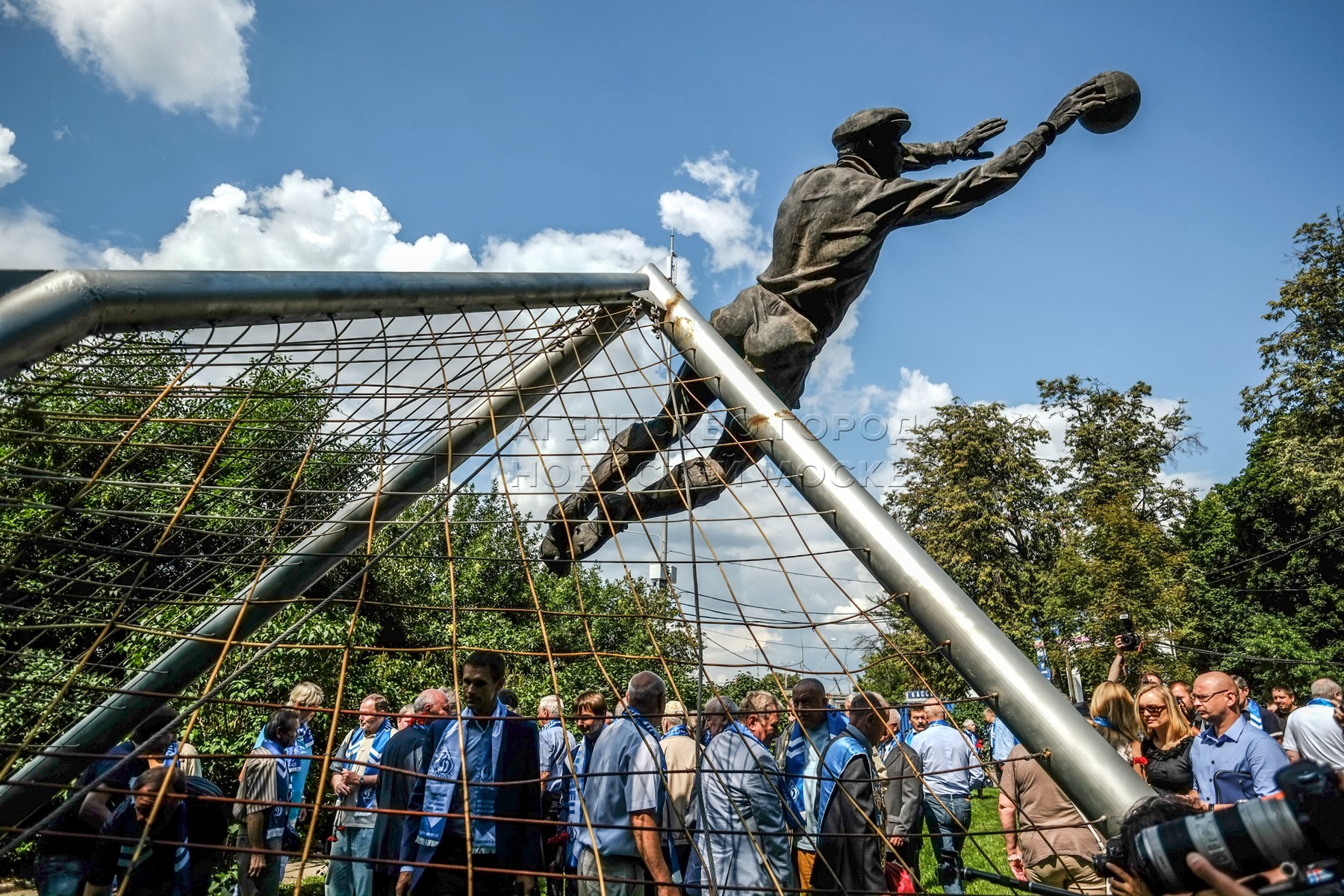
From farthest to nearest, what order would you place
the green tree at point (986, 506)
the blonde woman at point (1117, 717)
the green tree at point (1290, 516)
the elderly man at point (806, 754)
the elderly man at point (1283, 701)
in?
the green tree at point (986, 506)
the green tree at point (1290, 516)
the elderly man at point (1283, 701)
the blonde woman at point (1117, 717)
the elderly man at point (806, 754)

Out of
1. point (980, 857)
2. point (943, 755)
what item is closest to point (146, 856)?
point (943, 755)

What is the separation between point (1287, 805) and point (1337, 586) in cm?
3013

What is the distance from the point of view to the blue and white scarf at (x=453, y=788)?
328cm

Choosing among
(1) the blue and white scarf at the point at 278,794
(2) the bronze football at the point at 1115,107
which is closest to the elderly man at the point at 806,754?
(2) the bronze football at the point at 1115,107

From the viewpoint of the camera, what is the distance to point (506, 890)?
11.6ft

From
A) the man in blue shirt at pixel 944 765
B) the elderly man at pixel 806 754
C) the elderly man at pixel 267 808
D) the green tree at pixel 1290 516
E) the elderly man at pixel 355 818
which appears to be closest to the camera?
the elderly man at pixel 806 754

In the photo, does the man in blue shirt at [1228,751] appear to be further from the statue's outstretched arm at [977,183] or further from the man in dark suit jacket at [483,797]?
the man in dark suit jacket at [483,797]

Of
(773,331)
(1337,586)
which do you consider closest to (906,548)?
(773,331)

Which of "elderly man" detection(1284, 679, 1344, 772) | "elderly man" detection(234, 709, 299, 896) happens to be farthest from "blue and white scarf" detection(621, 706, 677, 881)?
"elderly man" detection(1284, 679, 1344, 772)

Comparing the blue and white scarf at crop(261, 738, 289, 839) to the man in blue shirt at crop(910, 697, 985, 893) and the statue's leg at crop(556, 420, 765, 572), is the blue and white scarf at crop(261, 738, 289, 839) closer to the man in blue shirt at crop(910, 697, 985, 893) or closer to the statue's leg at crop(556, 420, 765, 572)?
the statue's leg at crop(556, 420, 765, 572)

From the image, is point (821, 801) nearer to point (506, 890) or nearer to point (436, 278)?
point (506, 890)

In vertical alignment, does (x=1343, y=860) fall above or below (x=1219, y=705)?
below

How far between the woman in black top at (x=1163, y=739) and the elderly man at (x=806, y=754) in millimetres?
1475

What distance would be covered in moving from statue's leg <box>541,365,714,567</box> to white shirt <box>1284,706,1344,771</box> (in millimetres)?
4195
